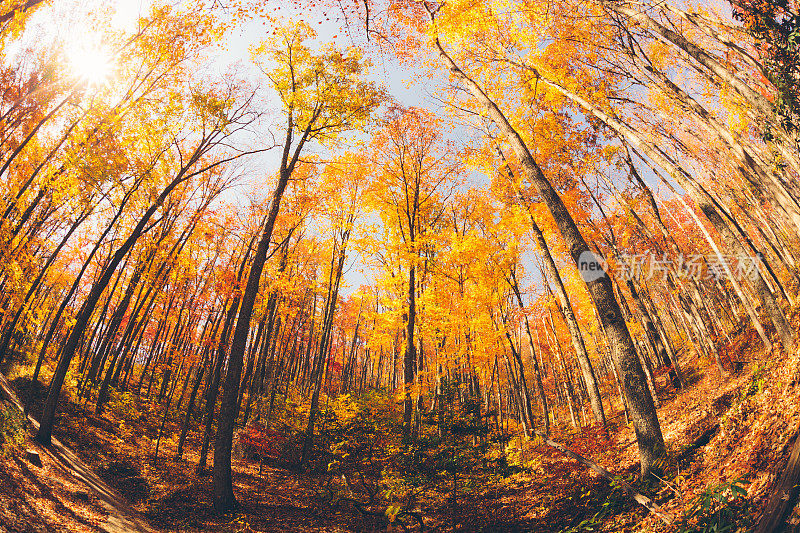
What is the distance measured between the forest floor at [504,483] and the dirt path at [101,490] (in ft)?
0.39

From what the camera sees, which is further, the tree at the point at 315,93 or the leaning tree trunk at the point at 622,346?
the tree at the point at 315,93

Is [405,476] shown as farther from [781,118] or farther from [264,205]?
[264,205]

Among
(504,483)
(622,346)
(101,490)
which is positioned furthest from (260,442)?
(622,346)

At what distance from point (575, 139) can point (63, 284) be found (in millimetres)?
29213

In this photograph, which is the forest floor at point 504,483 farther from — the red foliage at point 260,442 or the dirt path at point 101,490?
the red foliage at point 260,442

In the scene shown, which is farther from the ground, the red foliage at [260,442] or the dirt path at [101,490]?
the red foliage at [260,442]

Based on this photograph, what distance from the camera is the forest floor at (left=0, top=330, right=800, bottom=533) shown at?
3.66 meters

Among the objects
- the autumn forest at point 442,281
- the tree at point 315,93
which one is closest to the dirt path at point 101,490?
the autumn forest at point 442,281

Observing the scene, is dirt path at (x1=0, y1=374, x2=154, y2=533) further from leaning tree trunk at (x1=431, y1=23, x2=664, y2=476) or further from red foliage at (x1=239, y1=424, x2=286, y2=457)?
leaning tree trunk at (x1=431, y1=23, x2=664, y2=476)

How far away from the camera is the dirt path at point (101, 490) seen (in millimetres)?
5438

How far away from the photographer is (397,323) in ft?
44.9

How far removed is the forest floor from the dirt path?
0.12 metres

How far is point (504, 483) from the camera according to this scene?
287 inches

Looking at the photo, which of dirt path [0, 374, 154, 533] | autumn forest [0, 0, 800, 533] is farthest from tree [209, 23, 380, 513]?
dirt path [0, 374, 154, 533]
